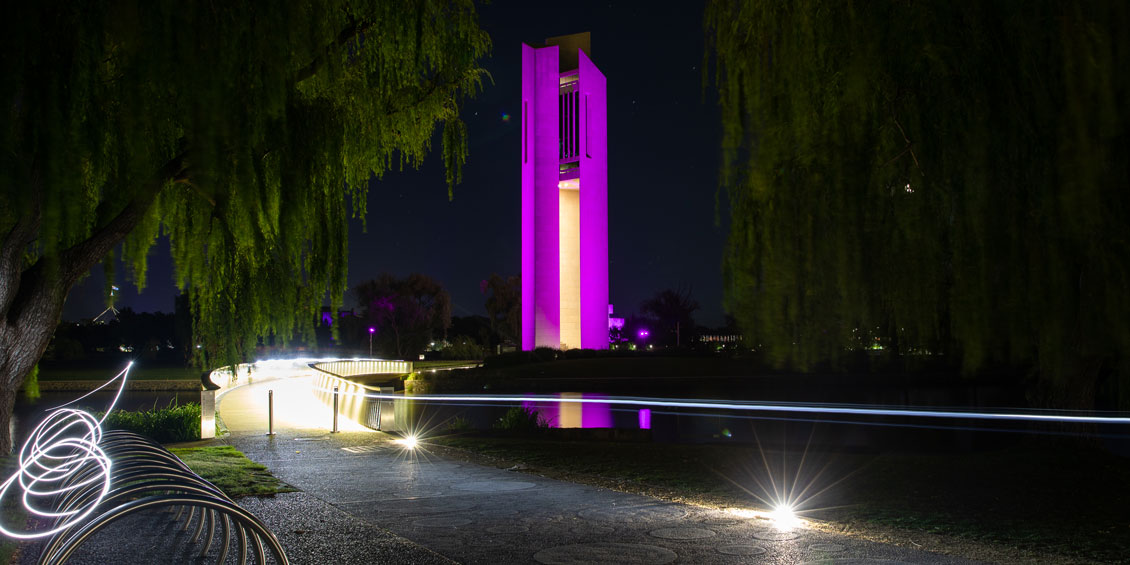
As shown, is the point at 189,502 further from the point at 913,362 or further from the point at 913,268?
the point at 913,362

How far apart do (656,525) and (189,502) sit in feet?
17.4

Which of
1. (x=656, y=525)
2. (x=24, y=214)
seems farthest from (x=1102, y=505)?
(x=24, y=214)

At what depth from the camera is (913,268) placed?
7527mm

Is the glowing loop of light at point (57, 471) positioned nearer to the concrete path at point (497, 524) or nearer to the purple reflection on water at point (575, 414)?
the concrete path at point (497, 524)

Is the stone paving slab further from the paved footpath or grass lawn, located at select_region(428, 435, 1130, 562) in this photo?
grass lawn, located at select_region(428, 435, 1130, 562)

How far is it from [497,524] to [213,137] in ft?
15.4

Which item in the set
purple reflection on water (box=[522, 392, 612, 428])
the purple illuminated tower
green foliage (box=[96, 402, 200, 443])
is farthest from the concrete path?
the purple illuminated tower

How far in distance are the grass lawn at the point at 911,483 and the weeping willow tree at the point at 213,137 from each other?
17.0 feet

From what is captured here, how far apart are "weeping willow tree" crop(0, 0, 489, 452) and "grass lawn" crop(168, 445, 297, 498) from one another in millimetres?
1765

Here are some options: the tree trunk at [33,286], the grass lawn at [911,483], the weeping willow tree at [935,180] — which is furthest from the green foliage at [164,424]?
the weeping willow tree at [935,180]

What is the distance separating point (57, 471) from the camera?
10.4 metres

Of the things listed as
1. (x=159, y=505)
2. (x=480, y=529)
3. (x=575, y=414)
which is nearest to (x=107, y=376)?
(x=575, y=414)

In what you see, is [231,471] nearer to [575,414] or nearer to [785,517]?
[785,517]

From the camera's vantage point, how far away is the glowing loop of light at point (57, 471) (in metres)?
5.36
